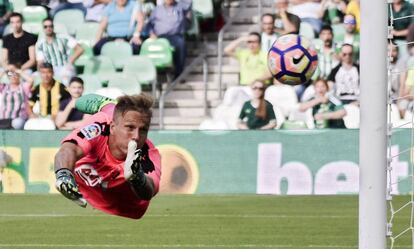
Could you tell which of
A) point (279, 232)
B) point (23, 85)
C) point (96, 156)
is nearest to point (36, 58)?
point (23, 85)

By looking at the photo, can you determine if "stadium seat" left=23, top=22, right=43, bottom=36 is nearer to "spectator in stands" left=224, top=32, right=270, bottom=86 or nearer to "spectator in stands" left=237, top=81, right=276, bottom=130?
"spectator in stands" left=224, top=32, right=270, bottom=86

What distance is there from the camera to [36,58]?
62.5ft

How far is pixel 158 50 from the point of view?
18.8 m

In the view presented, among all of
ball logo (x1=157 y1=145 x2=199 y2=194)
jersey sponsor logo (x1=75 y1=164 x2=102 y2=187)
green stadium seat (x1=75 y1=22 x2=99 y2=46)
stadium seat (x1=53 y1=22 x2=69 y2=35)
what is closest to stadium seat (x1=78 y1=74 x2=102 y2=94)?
green stadium seat (x1=75 y1=22 x2=99 y2=46)

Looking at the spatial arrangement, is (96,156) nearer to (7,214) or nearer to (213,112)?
(7,214)

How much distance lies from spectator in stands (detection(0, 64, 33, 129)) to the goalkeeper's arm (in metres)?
10.5

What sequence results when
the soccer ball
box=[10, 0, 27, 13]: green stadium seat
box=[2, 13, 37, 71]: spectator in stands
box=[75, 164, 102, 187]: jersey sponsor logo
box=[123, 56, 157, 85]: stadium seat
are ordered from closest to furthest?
1. box=[75, 164, 102, 187]: jersey sponsor logo
2. the soccer ball
3. box=[123, 56, 157, 85]: stadium seat
4. box=[2, 13, 37, 71]: spectator in stands
5. box=[10, 0, 27, 13]: green stadium seat

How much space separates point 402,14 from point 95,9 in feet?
17.9

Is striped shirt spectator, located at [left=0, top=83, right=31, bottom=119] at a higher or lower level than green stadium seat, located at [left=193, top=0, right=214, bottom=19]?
lower

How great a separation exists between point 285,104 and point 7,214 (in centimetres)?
514

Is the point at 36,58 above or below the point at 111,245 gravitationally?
above

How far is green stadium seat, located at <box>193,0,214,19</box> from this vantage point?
19.5 meters

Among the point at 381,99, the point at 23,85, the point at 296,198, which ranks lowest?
the point at 296,198

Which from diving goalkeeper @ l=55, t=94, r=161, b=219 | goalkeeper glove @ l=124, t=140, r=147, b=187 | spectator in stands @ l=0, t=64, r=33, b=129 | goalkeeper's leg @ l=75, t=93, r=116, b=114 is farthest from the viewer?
spectator in stands @ l=0, t=64, r=33, b=129
